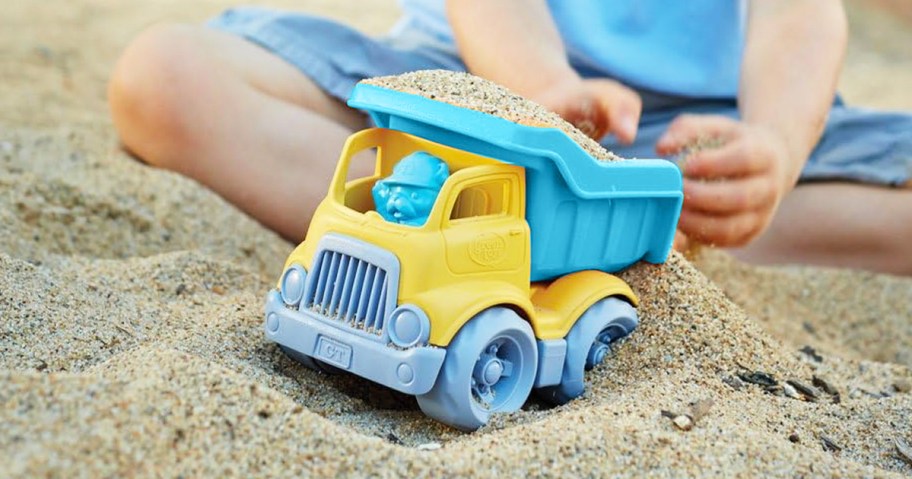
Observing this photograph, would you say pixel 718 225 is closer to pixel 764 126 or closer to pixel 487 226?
pixel 764 126

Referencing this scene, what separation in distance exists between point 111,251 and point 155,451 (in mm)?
997

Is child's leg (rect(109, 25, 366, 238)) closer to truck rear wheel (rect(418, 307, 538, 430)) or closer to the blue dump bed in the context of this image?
the blue dump bed

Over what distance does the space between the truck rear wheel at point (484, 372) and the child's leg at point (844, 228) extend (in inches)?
51.3

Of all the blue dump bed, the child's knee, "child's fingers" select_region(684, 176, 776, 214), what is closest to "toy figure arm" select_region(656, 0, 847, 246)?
"child's fingers" select_region(684, 176, 776, 214)

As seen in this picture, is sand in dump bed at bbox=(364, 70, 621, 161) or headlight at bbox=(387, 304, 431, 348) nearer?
headlight at bbox=(387, 304, 431, 348)

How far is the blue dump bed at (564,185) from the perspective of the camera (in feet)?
4.06

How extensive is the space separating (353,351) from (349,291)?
2.8 inches

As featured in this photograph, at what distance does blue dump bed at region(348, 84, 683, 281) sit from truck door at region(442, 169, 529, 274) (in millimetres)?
31

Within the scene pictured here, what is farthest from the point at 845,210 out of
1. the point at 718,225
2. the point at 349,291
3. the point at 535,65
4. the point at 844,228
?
the point at 349,291

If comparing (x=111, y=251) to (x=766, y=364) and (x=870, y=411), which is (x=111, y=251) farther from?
(x=870, y=411)

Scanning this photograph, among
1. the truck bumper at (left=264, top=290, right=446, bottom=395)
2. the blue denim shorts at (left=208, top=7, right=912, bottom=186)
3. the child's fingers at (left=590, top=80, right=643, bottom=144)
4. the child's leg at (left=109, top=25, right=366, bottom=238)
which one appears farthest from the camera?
the blue denim shorts at (left=208, top=7, right=912, bottom=186)

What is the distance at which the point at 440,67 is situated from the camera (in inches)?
93.2

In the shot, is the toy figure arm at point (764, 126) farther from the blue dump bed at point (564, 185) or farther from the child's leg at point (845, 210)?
the blue dump bed at point (564, 185)

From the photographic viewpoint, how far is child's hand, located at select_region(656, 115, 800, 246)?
1.82 m
